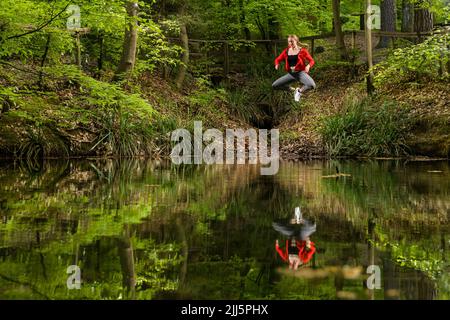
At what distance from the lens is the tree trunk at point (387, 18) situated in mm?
25797

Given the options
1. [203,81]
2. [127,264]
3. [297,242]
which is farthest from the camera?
[203,81]

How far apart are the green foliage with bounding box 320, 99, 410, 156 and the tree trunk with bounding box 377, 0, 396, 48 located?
944cm

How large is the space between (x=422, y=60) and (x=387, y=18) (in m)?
10.6

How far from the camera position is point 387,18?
25891 millimetres

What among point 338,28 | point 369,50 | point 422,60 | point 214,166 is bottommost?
point 214,166

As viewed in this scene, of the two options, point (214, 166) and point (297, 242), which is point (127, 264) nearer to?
point (297, 242)

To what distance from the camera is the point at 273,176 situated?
437 inches

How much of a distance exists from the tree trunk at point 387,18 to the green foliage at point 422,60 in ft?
21.6

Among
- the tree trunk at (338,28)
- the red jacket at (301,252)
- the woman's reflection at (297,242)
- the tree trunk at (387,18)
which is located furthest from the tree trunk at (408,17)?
the red jacket at (301,252)

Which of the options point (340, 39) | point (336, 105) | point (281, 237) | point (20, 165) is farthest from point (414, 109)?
point (281, 237)

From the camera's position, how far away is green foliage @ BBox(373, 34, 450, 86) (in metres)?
14.6

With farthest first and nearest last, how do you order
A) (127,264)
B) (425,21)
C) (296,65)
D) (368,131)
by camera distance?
1. (425,21)
2. (368,131)
3. (296,65)
4. (127,264)

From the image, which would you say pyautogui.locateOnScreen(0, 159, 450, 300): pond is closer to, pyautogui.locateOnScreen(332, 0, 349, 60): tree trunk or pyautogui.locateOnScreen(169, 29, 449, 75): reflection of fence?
pyautogui.locateOnScreen(332, 0, 349, 60): tree trunk

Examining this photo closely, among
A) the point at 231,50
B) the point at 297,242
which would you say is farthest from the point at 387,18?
the point at 297,242
